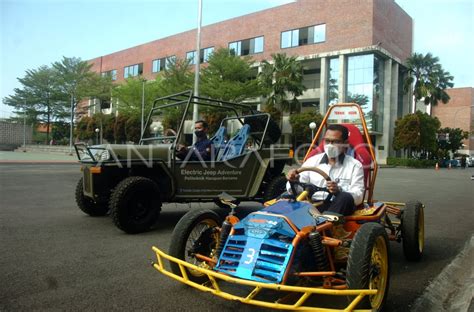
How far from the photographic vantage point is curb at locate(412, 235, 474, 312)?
340 centimetres

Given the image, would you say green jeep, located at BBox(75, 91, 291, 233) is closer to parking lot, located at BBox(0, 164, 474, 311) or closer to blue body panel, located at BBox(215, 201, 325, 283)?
parking lot, located at BBox(0, 164, 474, 311)

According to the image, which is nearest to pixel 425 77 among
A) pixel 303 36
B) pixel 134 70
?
pixel 303 36

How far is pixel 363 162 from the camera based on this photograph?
15.1 ft

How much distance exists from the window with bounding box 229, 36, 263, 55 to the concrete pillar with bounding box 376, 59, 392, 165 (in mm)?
13887

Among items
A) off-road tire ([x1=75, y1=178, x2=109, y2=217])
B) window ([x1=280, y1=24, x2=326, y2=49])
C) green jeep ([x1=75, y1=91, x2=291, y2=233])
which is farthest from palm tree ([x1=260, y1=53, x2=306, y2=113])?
off-road tire ([x1=75, y1=178, x2=109, y2=217])

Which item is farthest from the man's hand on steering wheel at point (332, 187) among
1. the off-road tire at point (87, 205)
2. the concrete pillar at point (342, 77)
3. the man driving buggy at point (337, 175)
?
the concrete pillar at point (342, 77)

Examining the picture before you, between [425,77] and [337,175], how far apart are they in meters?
Answer: 46.6

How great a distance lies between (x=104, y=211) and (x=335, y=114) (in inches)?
173

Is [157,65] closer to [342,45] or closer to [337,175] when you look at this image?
[342,45]

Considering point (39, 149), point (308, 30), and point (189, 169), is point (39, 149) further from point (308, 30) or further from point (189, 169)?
point (189, 169)

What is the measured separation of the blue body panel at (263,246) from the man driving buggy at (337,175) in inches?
20.6

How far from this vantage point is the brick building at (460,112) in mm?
82375

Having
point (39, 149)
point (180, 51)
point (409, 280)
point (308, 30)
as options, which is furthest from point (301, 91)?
Answer: point (409, 280)

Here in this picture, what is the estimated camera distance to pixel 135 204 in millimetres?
5793
